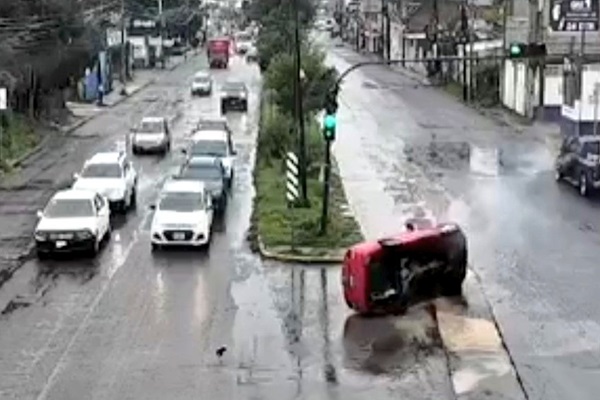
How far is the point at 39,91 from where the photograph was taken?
67.9 meters

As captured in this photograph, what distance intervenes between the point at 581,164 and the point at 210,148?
43.3 ft

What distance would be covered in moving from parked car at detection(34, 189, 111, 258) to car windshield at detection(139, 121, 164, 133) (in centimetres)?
2237

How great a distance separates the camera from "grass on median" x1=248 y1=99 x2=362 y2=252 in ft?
112

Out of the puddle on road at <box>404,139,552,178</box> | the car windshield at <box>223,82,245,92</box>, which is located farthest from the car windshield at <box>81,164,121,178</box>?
the car windshield at <box>223,82,245,92</box>

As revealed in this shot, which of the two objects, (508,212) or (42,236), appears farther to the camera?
(508,212)

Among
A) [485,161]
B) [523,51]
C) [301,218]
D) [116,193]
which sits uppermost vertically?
[523,51]

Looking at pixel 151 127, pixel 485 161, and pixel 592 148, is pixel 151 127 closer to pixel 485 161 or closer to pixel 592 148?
pixel 485 161

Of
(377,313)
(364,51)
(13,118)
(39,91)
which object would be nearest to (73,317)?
(377,313)

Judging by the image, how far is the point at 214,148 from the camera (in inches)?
1901

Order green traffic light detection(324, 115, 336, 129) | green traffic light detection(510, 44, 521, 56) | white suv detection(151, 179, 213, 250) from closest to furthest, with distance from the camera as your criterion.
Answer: green traffic light detection(324, 115, 336, 129) < white suv detection(151, 179, 213, 250) < green traffic light detection(510, 44, 521, 56)

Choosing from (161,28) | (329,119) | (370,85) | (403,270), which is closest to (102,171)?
(329,119)

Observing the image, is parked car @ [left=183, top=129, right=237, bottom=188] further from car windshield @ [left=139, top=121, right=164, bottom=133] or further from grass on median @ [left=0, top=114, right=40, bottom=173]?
grass on median @ [left=0, top=114, right=40, bottom=173]

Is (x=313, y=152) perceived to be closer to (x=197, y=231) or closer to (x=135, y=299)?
(x=197, y=231)

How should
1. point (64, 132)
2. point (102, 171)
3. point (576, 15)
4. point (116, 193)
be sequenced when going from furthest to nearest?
point (64, 132) < point (576, 15) < point (102, 171) < point (116, 193)
